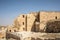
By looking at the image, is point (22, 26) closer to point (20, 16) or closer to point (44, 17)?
point (20, 16)

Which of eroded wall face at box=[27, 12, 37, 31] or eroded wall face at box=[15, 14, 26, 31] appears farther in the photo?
eroded wall face at box=[15, 14, 26, 31]

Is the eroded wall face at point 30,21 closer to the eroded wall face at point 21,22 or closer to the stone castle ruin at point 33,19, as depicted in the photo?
the stone castle ruin at point 33,19

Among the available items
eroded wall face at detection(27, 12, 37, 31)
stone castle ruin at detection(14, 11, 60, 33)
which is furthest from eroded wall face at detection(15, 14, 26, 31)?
eroded wall face at detection(27, 12, 37, 31)

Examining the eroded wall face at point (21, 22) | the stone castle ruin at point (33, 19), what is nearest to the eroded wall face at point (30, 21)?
the stone castle ruin at point (33, 19)

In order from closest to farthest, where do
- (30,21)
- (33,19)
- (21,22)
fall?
1. (30,21)
2. (33,19)
3. (21,22)

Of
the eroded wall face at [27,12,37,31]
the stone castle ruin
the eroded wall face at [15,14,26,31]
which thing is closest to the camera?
the stone castle ruin

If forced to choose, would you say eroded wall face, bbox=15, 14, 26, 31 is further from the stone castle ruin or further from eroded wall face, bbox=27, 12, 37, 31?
eroded wall face, bbox=27, 12, 37, 31

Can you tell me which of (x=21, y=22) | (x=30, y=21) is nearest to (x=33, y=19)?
(x=30, y=21)

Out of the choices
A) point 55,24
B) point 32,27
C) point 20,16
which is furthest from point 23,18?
point 55,24

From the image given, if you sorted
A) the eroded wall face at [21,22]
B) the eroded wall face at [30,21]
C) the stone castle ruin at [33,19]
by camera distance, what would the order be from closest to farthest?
the stone castle ruin at [33,19] → the eroded wall face at [30,21] → the eroded wall face at [21,22]

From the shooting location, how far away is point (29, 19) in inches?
1085

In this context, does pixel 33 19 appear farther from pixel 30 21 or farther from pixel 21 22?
pixel 21 22

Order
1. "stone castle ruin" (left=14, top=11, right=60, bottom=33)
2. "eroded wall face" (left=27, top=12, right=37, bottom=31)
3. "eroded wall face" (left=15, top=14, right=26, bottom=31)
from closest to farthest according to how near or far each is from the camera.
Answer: "stone castle ruin" (left=14, top=11, right=60, bottom=33), "eroded wall face" (left=27, top=12, right=37, bottom=31), "eroded wall face" (left=15, top=14, right=26, bottom=31)

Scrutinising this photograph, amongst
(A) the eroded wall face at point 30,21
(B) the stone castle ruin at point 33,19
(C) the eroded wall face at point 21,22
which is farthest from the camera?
(C) the eroded wall face at point 21,22
